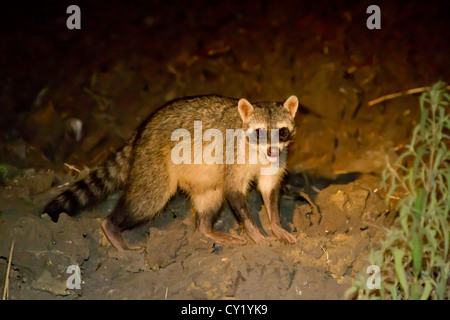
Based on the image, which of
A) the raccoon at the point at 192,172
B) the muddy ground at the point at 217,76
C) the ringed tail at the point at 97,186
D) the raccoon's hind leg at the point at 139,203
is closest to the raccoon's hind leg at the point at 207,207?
the raccoon at the point at 192,172

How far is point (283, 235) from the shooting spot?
6.12 metres

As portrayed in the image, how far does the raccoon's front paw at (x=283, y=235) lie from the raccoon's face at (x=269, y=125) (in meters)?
0.88

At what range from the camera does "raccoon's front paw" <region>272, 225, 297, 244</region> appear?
602cm

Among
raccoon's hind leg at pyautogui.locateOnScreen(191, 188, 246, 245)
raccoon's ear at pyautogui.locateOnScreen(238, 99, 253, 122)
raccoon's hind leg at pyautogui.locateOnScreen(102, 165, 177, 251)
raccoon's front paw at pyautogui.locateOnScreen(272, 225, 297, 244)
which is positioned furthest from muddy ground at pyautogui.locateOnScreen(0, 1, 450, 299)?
raccoon's ear at pyautogui.locateOnScreen(238, 99, 253, 122)

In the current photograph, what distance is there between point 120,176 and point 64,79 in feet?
6.74

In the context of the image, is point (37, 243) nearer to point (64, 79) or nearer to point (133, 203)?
point (133, 203)

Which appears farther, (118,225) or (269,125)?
(118,225)

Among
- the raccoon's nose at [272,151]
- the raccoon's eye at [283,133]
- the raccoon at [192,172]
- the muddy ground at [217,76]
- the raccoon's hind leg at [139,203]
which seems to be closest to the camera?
the raccoon's nose at [272,151]

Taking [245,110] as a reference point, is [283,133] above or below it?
below

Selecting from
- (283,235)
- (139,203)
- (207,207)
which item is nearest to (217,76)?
(207,207)

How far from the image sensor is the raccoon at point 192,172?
5.97m

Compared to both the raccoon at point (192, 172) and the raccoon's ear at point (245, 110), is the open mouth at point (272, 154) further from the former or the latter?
the raccoon's ear at point (245, 110)

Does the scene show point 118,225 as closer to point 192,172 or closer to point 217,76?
point 192,172

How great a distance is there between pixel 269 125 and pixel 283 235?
1.25 metres
